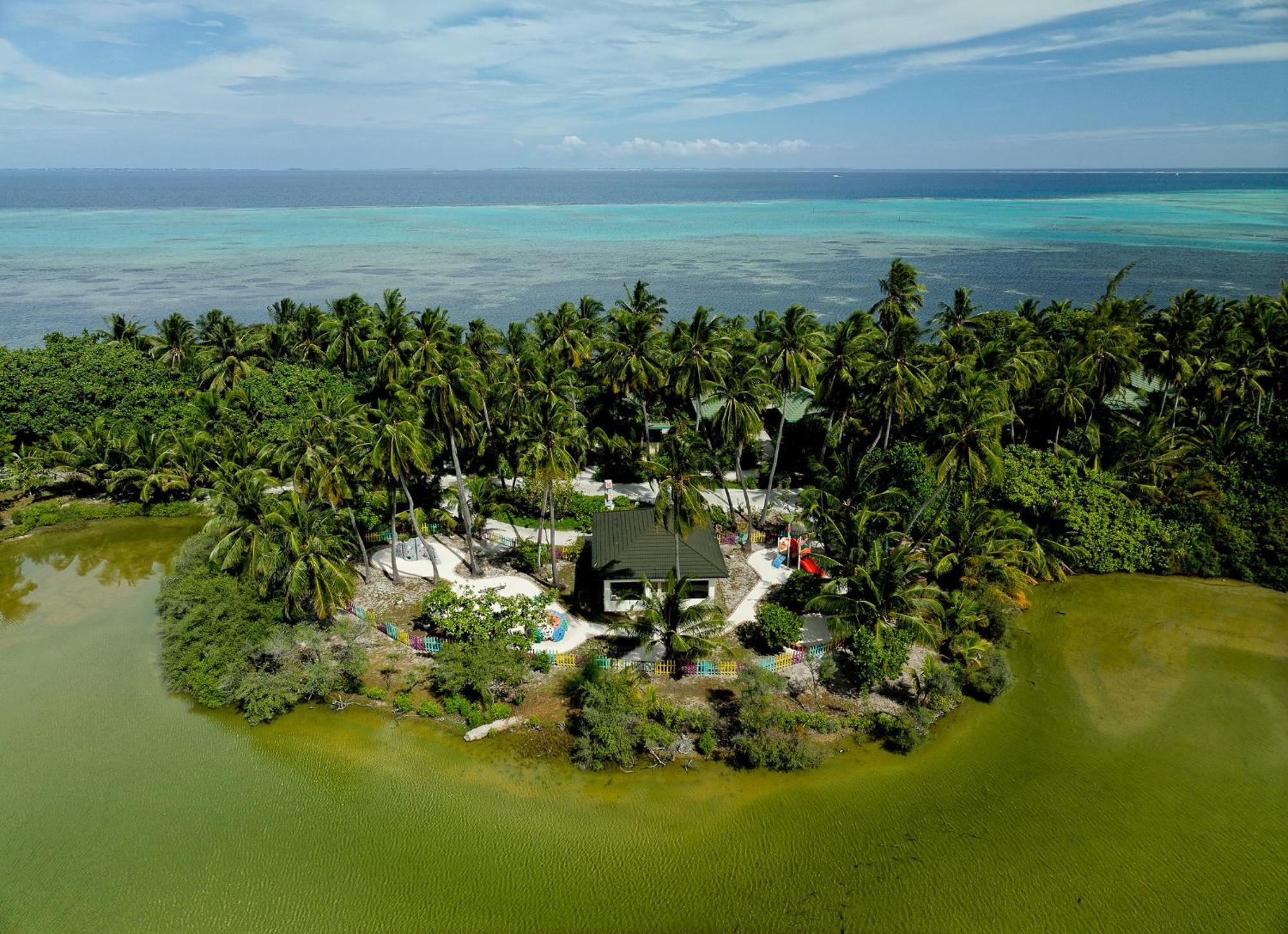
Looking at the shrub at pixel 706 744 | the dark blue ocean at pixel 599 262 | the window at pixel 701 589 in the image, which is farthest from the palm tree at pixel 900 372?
the dark blue ocean at pixel 599 262

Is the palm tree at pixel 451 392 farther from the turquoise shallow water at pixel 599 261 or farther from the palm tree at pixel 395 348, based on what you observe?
the turquoise shallow water at pixel 599 261

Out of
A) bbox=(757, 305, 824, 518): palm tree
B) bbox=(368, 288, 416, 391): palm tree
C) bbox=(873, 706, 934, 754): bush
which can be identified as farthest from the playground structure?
bbox=(368, 288, 416, 391): palm tree

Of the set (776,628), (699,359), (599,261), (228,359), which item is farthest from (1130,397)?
(599,261)

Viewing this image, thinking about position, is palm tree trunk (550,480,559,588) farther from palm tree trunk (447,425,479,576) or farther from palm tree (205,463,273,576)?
palm tree (205,463,273,576)

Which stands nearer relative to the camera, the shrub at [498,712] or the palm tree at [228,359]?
the shrub at [498,712]

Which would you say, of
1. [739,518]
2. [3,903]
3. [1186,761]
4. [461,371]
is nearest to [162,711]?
[3,903]

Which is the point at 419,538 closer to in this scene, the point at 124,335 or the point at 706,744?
the point at 706,744

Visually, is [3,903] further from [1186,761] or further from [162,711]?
[1186,761]
